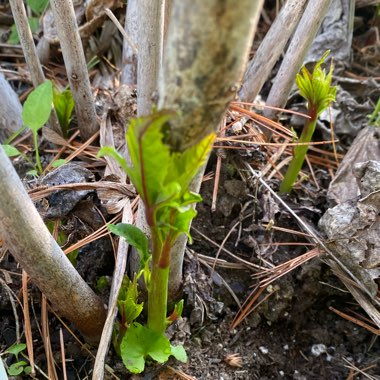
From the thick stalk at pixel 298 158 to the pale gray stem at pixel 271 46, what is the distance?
0.79 ft

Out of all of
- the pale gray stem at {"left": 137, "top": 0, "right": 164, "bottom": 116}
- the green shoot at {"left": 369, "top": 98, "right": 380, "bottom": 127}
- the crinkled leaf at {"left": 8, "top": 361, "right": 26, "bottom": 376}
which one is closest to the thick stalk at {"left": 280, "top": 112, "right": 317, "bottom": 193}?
the green shoot at {"left": 369, "top": 98, "right": 380, "bottom": 127}

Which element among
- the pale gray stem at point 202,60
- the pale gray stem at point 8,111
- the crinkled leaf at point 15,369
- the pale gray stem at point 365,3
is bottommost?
the crinkled leaf at point 15,369

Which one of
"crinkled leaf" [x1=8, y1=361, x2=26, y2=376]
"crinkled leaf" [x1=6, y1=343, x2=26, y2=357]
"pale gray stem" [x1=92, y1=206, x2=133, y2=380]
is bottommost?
"crinkled leaf" [x1=8, y1=361, x2=26, y2=376]

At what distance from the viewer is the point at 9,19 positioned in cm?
195

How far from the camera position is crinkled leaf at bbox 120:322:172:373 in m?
1.12

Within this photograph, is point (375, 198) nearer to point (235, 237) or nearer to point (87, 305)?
point (235, 237)

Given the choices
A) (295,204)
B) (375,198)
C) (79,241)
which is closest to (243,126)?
(295,204)

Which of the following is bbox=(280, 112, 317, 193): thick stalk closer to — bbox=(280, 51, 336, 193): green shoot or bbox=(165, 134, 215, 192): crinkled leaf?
bbox=(280, 51, 336, 193): green shoot

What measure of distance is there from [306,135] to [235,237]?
1.33 feet

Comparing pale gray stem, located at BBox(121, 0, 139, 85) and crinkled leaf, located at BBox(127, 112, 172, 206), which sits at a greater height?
crinkled leaf, located at BBox(127, 112, 172, 206)

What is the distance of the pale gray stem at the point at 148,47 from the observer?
1.11m

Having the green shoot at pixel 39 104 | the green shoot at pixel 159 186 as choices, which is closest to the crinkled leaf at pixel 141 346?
the green shoot at pixel 159 186

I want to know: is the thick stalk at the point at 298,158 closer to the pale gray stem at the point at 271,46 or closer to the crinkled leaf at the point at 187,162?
the pale gray stem at the point at 271,46

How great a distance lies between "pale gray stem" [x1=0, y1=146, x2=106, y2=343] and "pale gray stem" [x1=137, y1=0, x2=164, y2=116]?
1.24ft
